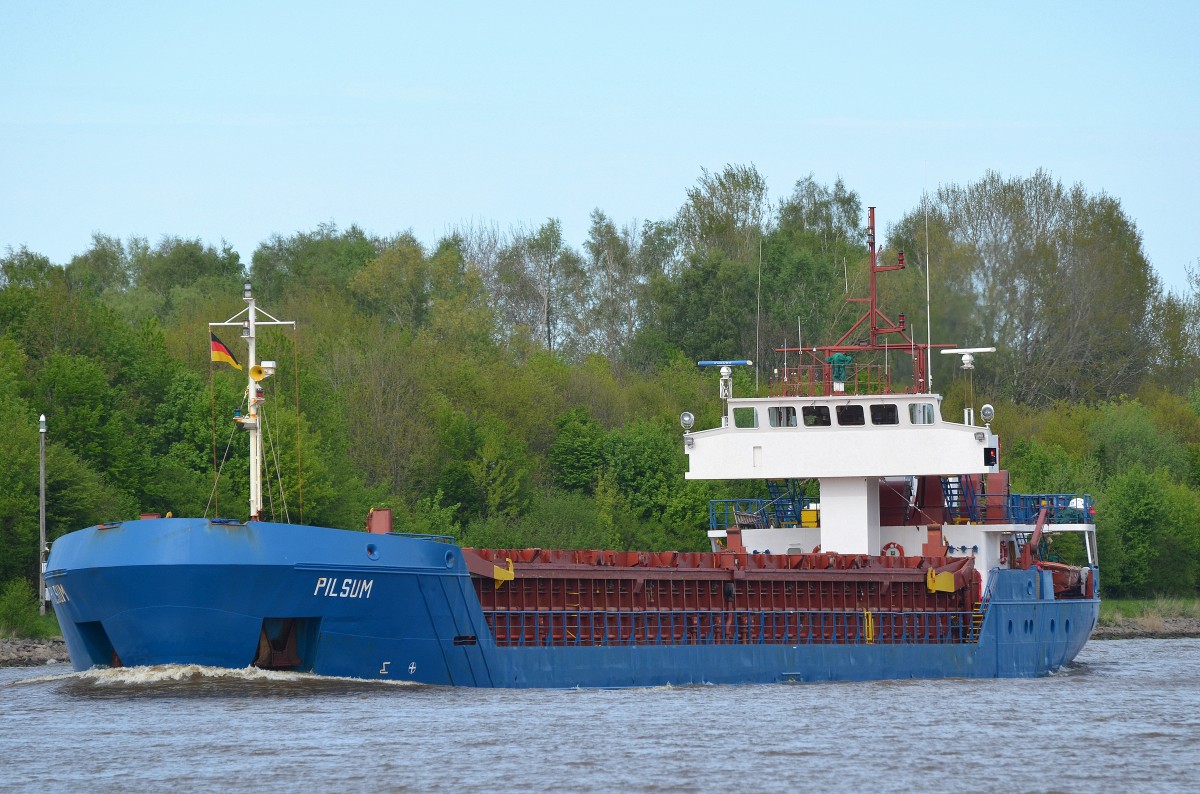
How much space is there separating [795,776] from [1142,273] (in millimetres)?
58664

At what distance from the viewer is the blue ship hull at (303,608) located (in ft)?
91.8

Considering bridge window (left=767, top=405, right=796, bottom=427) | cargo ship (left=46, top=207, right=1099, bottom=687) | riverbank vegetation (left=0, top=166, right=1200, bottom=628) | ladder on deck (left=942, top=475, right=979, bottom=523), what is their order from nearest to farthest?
cargo ship (left=46, top=207, right=1099, bottom=687) < bridge window (left=767, top=405, right=796, bottom=427) < ladder on deck (left=942, top=475, right=979, bottom=523) < riverbank vegetation (left=0, top=166, right=1200, bottom=628)

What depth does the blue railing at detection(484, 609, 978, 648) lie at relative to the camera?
32.4 m

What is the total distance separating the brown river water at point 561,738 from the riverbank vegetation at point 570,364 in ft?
54.6

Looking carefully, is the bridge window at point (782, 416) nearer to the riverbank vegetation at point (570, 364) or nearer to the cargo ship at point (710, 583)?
the cargo ship at point (710, 583)

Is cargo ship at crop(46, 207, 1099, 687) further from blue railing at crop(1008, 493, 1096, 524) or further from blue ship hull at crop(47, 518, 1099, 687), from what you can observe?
blue railing at crop(1008, 493, 1096, 524)

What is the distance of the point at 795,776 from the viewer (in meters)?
23.3

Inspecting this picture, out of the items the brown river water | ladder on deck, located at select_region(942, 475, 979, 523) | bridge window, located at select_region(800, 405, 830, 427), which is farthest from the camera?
ladder on deck, located at select_region(942, 475, 979, 523)

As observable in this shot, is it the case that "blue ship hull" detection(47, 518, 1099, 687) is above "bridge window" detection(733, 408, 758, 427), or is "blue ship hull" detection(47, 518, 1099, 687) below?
below

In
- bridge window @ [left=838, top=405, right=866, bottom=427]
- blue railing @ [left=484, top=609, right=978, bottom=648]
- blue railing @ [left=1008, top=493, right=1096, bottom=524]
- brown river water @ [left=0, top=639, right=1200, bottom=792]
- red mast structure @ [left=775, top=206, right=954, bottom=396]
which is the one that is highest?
red mast structure @ [left=775, top=206, right=954, bottom=396]

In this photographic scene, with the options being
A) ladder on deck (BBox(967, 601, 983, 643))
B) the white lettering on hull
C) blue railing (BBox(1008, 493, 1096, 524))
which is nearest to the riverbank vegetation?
blue railing (BBox(1008, 493, 1096, 524))

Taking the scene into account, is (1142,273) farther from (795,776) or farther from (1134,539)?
(795,776)

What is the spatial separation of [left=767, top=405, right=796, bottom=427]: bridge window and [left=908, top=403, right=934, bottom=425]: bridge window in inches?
109

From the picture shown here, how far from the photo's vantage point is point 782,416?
4091cm
